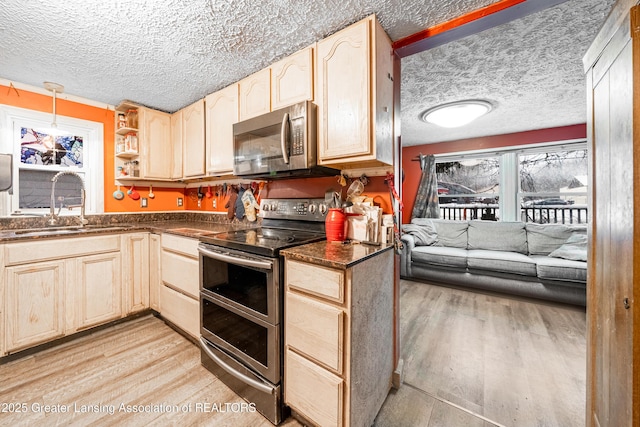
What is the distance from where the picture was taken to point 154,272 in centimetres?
250

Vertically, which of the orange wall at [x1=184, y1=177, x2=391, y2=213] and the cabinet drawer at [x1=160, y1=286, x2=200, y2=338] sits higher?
the orange wall at [x1=184, y1=177, x2=391, y2=213]

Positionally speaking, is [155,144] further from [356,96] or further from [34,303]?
[356,96]

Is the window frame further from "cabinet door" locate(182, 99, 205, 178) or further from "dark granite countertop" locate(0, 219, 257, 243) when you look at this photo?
"cabinet door" locate(182, 99, 205, 178)

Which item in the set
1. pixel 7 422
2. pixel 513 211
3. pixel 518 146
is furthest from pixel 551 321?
pixel 7 422

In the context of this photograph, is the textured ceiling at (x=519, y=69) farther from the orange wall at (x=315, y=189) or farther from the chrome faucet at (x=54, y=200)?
the chrome faucet at (x=54, y=200)

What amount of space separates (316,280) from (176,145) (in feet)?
8.30

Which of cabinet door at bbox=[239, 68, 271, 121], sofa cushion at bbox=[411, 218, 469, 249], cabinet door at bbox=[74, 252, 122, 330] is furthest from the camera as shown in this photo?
sofa cushion at bbox=[411, 218, 469, 249]

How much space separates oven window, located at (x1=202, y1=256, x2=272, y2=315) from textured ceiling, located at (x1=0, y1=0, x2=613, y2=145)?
58.0 inches

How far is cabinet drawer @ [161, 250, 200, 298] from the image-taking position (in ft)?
6.51

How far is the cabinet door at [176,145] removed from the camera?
Answer: 110 inches

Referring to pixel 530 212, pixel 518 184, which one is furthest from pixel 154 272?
pixel 530 212

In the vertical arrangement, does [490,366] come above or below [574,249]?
below

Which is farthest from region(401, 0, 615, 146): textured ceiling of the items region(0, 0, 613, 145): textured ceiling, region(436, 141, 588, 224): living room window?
region(436, 141, 588, 224): living room window

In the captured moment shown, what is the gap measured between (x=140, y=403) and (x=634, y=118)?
96.1 inches
